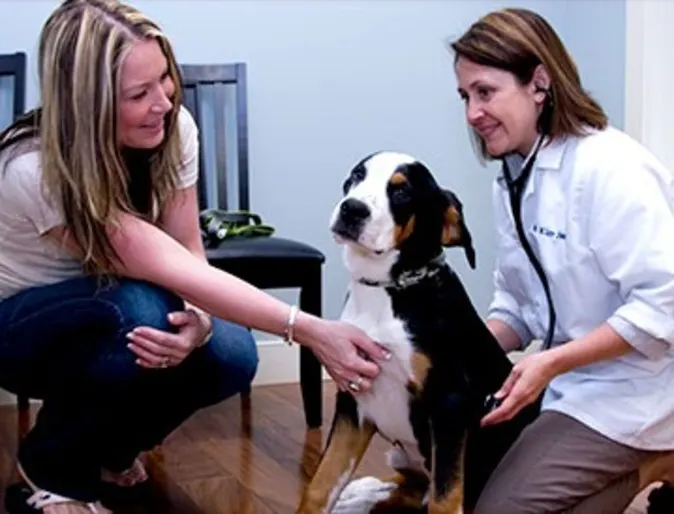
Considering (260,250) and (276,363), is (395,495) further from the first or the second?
(276,363)

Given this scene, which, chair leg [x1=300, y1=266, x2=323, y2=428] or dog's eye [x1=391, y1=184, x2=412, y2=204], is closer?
dog's eye [x1=391, y1=184, x2=412, y2=204]

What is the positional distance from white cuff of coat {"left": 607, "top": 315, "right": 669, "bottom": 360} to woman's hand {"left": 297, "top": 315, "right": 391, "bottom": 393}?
0.32m

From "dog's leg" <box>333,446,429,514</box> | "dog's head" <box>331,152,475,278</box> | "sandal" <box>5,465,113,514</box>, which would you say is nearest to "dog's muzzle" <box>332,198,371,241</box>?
"dog's head" <box>331,152,475,278</box>

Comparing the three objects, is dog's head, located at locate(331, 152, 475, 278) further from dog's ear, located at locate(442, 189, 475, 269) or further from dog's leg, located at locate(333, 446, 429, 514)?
dog's leg, located at locate(333, 446, 429, 514)

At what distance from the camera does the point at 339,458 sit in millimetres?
1600

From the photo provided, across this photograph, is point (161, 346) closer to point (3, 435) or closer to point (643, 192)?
point (643, 192)

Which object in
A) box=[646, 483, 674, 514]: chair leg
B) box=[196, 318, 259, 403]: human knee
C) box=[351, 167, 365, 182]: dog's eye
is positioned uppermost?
box=[351, 167, 365, 182]: dog's eye

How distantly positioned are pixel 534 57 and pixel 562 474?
60 cm

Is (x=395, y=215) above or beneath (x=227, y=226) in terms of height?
above

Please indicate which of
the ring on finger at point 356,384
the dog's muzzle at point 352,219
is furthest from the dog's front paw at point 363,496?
the dog's muzzle at point 352,219

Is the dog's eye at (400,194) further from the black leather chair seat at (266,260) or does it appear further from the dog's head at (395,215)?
the black leather chair seat at (266,260)

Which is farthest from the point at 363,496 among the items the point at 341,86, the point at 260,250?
the point at 341,86

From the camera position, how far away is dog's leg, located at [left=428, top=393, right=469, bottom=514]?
1.51 metres

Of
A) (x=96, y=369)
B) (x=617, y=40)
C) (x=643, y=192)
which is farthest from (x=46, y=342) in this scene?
(x=617, y=40)
